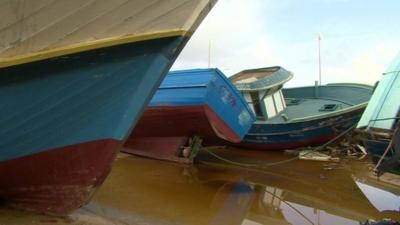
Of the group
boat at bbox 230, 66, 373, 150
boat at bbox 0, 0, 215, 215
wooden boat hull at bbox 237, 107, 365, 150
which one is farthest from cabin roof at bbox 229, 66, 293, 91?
boat at bbox 0, 0, 215, 215

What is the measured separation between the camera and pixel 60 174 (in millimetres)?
4445

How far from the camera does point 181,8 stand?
4.11m

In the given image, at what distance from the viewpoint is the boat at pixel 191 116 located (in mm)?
8523

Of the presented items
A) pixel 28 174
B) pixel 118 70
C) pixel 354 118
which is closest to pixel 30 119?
pixel 28 174

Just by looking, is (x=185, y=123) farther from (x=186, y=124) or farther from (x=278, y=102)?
(x=278, y=102)

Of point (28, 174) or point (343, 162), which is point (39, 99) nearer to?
point (28, 174)

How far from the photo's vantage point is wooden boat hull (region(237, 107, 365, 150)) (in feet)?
36.8

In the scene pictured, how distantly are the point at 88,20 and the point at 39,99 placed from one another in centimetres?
91

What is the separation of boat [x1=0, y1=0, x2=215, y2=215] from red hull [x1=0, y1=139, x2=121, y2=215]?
10 millimetres

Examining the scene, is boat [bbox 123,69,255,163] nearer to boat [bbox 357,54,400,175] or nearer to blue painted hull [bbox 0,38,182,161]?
boat [bbox 357,54,400,175]

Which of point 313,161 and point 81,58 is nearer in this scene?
point 81,58

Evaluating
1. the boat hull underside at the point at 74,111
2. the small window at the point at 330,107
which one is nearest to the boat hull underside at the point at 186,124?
the small window at the point at 330,107

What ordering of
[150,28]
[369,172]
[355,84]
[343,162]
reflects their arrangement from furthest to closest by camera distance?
[355,84] < [343,162] < [369,172] < [150,28]

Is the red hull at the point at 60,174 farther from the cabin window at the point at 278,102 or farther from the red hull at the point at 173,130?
the cabin window at the point at 278,102
